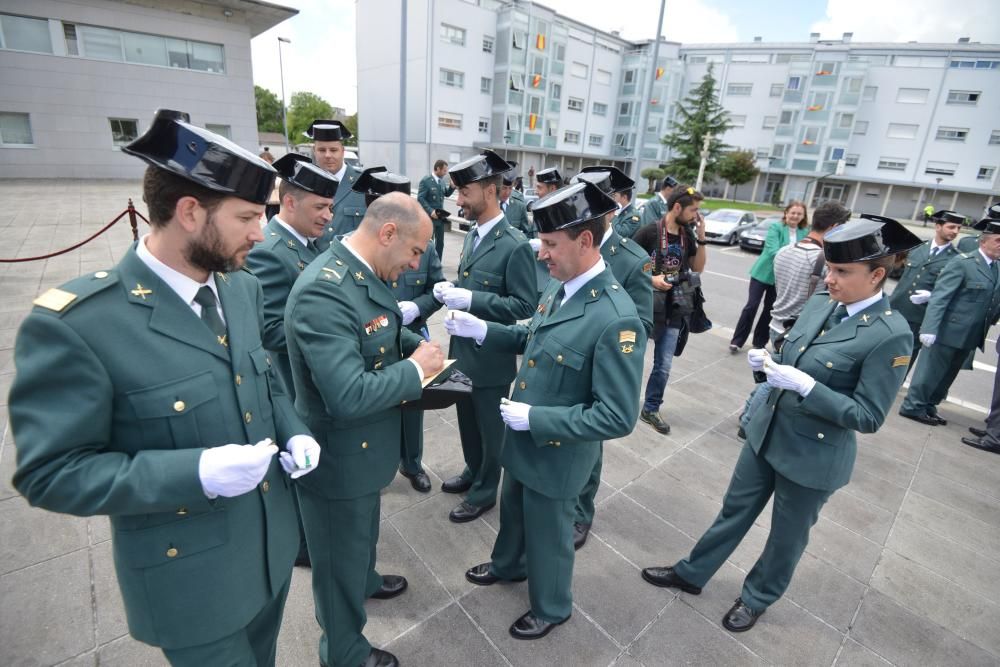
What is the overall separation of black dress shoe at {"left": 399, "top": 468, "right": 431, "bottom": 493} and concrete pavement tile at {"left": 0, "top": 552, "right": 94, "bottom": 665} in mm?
2060

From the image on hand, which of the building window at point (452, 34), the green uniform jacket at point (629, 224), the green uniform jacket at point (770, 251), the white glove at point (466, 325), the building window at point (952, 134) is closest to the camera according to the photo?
the white glove at point (466, 325)

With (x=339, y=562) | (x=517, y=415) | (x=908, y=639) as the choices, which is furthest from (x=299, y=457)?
(x=908, y=639)

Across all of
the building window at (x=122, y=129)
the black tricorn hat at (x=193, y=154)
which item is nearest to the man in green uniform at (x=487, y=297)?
the black tricorn hat at (x=193, y=154)

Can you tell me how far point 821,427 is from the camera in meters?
2.52

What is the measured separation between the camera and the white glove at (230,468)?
1.42m

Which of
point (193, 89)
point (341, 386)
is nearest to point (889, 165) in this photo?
point (193, 89)

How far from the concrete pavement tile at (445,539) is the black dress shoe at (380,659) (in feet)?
1.84

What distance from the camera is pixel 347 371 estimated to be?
191 cm

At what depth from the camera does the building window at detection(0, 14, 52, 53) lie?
19.1 m

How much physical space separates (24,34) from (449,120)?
22.8m

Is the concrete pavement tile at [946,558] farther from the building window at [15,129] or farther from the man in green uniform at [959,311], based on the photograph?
the building window at [15,129]

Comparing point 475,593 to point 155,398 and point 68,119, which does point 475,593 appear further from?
point 68,119

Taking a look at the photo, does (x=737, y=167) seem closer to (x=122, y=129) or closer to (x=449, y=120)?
(x=449, y=120)

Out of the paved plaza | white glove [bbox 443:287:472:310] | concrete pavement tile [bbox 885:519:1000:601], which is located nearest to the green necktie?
the paved plaza
